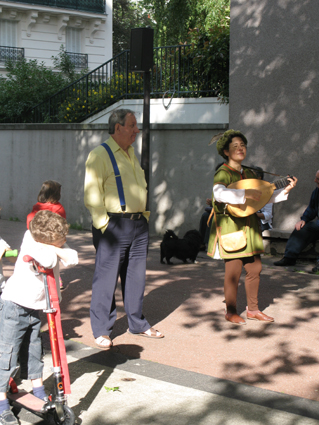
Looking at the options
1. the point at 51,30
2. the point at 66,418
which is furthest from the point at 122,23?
the point at 66,418

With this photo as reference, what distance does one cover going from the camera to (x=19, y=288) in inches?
130

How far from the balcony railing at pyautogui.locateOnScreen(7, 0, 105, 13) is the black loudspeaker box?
19.9 m

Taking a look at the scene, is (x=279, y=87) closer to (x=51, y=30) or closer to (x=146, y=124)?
(x=146, y=124)

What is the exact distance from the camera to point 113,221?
4.66m

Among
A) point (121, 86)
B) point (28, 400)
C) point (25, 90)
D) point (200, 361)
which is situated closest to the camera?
point (28, 400)

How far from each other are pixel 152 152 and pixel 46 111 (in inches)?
210

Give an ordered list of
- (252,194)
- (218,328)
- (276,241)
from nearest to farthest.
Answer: (252,194), (218,328), (276,241)

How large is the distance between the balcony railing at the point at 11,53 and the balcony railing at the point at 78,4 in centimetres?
229

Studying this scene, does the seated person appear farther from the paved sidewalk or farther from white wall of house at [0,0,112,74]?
white wall of house at [0,0,112,74]

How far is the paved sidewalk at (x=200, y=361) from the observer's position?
346 centimetres

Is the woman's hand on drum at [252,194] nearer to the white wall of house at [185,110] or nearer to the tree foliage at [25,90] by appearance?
the white wall of house at [185,110]

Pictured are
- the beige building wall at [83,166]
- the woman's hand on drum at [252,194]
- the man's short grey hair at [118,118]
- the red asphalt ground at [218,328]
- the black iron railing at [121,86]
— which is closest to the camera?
the red asphalt ground at [218,328]

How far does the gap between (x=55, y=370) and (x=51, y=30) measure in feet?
91.0

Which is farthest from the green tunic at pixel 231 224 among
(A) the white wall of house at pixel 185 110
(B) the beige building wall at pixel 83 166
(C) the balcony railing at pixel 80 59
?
(C) the balcony railing at pixel 80 59
